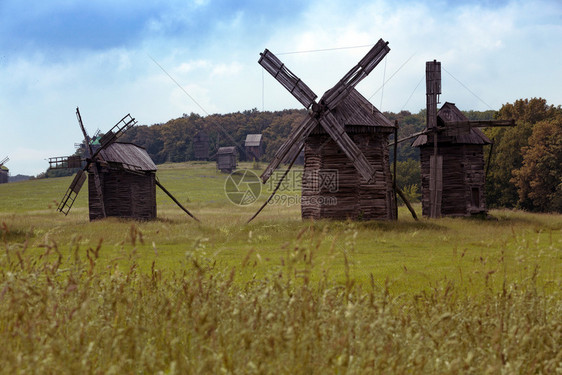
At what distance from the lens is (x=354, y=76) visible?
65.2 feet

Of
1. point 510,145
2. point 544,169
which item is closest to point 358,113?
point 544,169

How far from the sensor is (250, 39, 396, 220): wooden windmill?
19719mm

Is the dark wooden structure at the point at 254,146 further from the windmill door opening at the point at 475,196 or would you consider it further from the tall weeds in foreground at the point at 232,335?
the tall weeds in foreground at the point at 232,335

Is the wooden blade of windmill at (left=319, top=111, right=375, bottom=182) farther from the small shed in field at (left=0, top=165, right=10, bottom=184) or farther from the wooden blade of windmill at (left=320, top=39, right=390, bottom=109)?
the small shed in field at (left=0, top=165, right=10, bottom=184)

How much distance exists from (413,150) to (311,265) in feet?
267

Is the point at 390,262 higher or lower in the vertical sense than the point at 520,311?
lower

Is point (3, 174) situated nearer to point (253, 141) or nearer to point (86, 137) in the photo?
point (253, 141)

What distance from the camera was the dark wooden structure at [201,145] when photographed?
94062 millimetres

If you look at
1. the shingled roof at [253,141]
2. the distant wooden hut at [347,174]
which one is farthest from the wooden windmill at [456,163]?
the shingled roof at [253,141]

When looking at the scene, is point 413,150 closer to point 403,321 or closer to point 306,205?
point 306,205

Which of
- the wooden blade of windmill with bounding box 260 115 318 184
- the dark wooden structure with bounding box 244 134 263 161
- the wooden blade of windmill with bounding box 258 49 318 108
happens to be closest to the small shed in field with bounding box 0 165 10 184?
the dark wooden structure with bounding box 244 134 263 161

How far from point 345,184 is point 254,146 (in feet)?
238

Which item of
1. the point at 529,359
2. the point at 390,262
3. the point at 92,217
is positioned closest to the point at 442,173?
the point at 390,262

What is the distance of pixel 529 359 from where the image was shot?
3.69 metres
